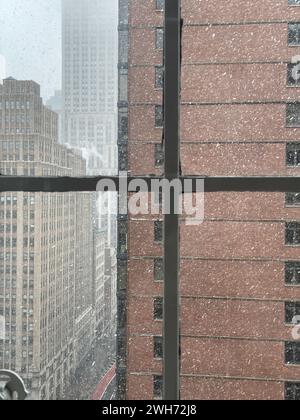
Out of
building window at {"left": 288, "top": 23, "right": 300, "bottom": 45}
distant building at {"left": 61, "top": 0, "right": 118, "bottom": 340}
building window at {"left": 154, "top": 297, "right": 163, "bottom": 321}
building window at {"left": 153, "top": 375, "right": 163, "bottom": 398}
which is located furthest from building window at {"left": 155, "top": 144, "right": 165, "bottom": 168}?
building window at {"left": 288, "top": 23, "right": 300, "bottom": 45}

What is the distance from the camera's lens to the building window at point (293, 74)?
1780 millimetres

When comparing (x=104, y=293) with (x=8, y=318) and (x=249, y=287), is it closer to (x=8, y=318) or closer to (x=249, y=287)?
(x=8, y=318)

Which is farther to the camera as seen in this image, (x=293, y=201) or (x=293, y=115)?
(x=293, y=115)

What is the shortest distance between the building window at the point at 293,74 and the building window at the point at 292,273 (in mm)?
Result: 727

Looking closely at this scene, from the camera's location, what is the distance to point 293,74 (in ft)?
5.99

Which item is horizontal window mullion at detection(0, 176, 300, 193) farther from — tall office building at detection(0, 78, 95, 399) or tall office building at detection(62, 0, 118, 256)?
tall office building at detection(62, 0, 118, 256)

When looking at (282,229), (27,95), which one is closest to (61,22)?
(27,95)

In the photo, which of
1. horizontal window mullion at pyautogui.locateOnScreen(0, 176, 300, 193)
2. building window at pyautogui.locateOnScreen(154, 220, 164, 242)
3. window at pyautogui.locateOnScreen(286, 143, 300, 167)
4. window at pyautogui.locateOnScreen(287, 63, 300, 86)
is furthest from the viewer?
window at pyautogui.locateOnScreen(287, 63, 300, 86)

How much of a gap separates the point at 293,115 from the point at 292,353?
0.82 m

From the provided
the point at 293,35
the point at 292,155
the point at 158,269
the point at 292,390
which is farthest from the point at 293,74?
the point at 292,390

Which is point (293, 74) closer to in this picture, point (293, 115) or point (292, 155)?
point (293, 115)

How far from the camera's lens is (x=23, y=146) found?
1241 millimetres

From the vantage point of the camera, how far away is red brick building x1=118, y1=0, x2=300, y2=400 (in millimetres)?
1285
